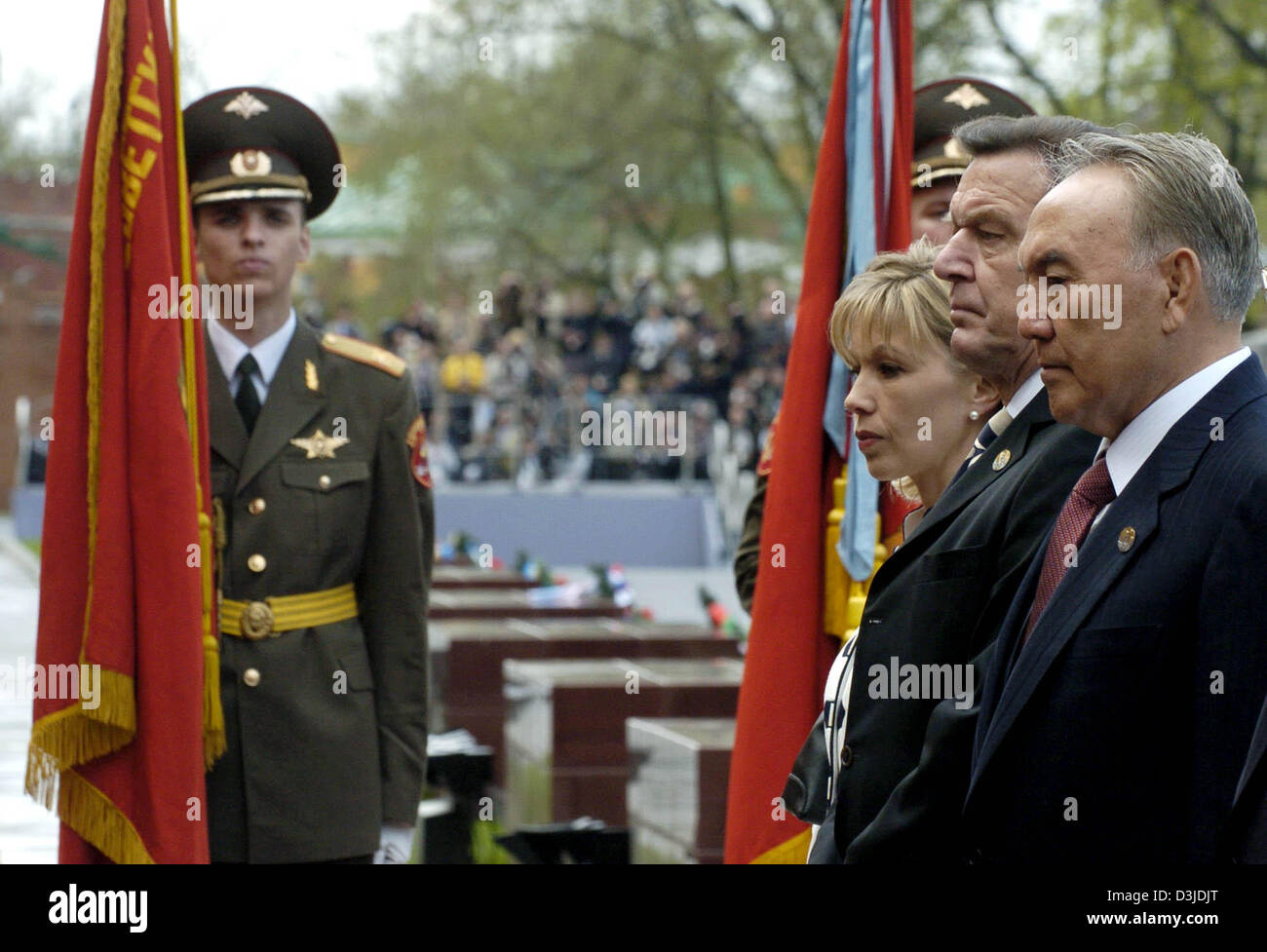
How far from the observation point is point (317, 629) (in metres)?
4.15

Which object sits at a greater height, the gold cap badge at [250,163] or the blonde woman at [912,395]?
the gold cap badge at [250,163]

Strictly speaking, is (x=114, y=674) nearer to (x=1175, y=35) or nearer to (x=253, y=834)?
(x=253, y=834)

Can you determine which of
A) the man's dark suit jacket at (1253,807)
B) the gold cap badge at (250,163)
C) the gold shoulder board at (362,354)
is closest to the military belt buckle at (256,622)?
the gold shoulder board at (362,354)

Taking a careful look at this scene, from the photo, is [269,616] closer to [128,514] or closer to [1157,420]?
[128,514]

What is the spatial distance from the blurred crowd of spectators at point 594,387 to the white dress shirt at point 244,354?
15.7 meters

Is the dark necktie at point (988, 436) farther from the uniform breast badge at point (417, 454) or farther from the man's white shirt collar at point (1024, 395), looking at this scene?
the uniform breast badge at point (417, 454)

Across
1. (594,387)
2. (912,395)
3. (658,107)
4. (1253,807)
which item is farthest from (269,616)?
(658,107)

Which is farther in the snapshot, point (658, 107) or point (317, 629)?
point (658, 107)

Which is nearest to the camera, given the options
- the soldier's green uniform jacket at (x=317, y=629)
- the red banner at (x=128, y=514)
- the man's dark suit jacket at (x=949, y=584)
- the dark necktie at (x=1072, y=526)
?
the dark necktie at (x=1072, y=526)

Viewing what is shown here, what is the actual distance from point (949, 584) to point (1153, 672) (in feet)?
1.47

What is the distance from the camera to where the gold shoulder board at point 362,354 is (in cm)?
439

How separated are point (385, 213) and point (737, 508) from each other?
2079 centimetres

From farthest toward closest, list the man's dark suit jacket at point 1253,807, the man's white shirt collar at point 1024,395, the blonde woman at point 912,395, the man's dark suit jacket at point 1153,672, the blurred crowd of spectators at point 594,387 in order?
the blurred crowd of spectators at point 594,387, the blonde woman at point 912,395, the man's white shirt collar at point 1024,395, the man's dark suit jacket at point 1153,672, the man's dark suit jacket at point 1253,807

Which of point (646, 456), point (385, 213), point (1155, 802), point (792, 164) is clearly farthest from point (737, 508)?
point (385, 213)
